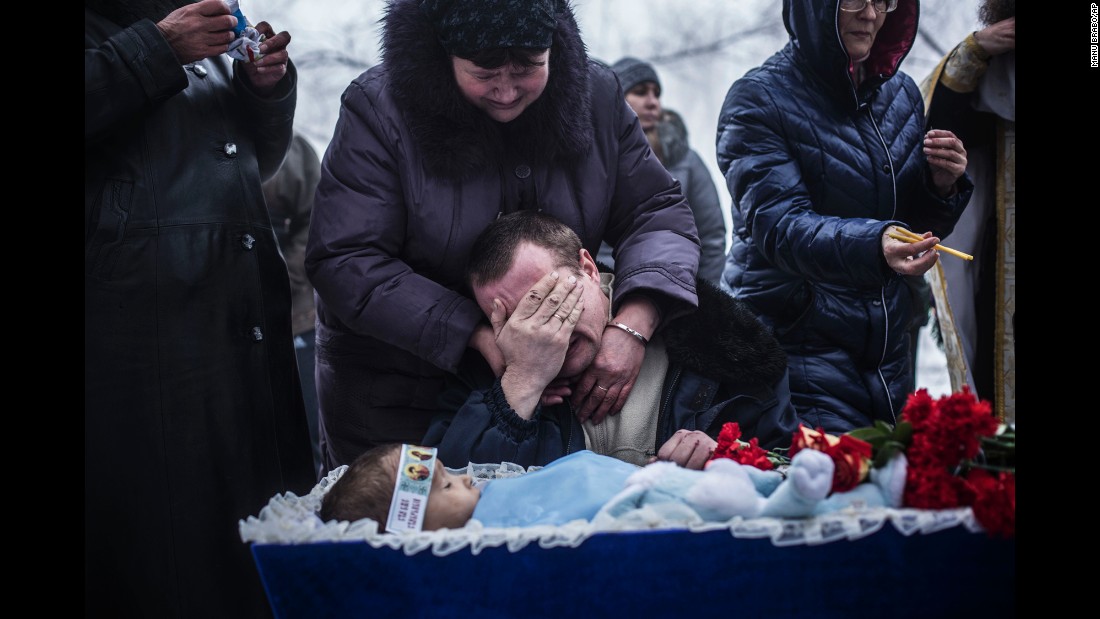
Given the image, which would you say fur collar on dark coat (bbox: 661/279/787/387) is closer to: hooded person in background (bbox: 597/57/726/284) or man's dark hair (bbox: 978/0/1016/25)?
man's dark hair (bbox: 978/0/1016/25)

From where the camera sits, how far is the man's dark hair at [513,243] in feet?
6.63

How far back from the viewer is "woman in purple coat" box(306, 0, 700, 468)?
2.01m

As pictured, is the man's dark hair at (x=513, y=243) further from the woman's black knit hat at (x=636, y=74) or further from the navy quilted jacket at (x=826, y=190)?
the woman's black knit hat at (x=636, y=74)

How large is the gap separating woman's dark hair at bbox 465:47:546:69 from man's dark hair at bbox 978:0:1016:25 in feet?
5.12

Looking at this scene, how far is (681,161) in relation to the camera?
13.6ft

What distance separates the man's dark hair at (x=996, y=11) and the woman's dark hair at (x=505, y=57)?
156 cm

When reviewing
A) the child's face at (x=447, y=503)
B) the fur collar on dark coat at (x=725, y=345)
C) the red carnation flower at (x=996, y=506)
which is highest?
the fur collar on dark coat at (x=725, y=345)

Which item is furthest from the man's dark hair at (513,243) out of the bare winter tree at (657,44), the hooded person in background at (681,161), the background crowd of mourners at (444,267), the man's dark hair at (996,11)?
the bare winter tree at (657,44)

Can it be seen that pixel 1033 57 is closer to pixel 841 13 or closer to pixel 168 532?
pixel 841 13

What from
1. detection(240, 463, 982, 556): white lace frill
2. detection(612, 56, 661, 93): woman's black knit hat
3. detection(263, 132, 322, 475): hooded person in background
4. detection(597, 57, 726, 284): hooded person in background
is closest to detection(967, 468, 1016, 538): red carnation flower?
detection(240, 463, 982, 556): white lace frill

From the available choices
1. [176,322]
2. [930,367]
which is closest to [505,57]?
[176,322]

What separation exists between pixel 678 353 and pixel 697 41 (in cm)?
321

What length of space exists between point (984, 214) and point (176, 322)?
2.35m

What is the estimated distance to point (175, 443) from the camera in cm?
201
